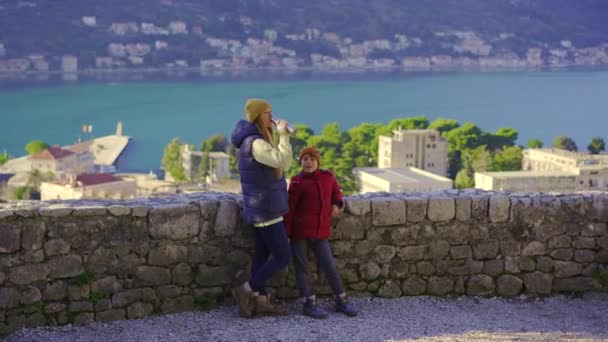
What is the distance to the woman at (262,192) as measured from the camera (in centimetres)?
427

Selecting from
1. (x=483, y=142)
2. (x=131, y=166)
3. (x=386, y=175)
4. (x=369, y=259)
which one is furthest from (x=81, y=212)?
(x=131, y=166)

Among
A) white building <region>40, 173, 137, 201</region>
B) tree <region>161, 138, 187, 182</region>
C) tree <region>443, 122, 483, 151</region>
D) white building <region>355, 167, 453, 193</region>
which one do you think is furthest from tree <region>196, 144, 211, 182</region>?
tree <region>443, 122, 483, 151</region>

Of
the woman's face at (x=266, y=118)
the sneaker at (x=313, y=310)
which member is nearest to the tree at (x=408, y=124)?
the sneaker at (x=313, y=310)

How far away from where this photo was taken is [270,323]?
4.36 metres

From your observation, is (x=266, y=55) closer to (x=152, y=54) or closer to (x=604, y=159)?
(x=152, y=54)

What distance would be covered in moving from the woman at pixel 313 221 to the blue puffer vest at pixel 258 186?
185 millimetres

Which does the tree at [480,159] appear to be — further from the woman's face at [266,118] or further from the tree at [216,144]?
the woman's face at [266,118]

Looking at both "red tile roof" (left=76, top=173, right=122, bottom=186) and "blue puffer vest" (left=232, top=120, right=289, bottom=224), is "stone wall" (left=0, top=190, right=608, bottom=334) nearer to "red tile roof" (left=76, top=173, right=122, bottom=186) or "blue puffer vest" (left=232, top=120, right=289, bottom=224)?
"blue puffer vest" (left=232, top=120, right=289, bottom=224)

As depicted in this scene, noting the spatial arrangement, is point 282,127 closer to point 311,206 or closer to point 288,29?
point 311,206

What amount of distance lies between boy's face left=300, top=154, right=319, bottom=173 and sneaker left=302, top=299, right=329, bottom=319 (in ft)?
2.18

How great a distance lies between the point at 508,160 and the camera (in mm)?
61312

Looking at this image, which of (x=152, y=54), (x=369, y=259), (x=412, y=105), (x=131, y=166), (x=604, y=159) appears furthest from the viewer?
(x=152, y=54)

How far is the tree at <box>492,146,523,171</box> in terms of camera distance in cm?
6020

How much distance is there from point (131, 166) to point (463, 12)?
338 ft
